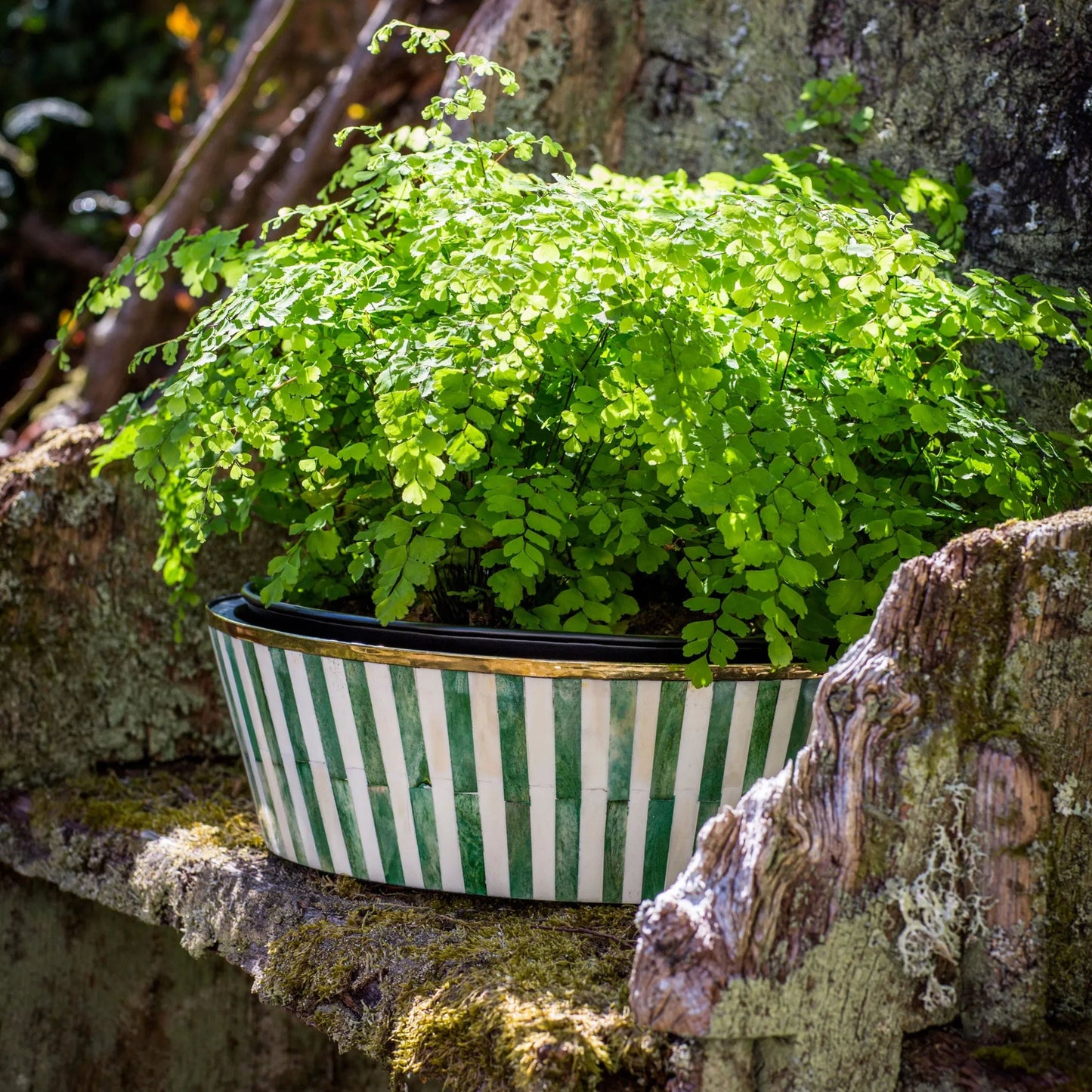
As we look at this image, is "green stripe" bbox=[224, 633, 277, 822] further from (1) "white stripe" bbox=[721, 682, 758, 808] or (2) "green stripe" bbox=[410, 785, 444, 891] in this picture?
(1) "white stripe" bbox=[721, 682, 758, 808]

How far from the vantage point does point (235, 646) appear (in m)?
1.28

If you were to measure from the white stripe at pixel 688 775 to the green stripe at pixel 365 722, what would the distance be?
0.32 metres

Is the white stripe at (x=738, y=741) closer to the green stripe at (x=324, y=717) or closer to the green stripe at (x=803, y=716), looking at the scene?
the green stripe at (x=803, y=716)

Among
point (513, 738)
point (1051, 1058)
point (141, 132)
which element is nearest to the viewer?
point (1051, 1058)

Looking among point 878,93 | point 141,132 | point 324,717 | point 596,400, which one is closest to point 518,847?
point 324,717

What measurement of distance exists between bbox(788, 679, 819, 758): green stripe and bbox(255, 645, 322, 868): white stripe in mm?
557

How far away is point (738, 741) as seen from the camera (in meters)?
1.15

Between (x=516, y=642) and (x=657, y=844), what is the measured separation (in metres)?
0.28

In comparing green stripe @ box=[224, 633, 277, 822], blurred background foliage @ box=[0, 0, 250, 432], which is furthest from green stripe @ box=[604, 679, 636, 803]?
blurred background foliage @ box=[0, 0, 250, 432]

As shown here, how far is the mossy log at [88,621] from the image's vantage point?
1669 mm

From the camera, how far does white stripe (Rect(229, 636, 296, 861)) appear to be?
1.28m

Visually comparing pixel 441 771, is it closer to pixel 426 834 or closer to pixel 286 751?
pixel 426 834

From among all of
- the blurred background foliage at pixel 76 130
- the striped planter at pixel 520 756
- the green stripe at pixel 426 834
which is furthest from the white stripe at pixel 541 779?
the blurred background foliage at pixel 76 130

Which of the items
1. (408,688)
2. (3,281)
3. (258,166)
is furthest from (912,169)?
(3,281)
